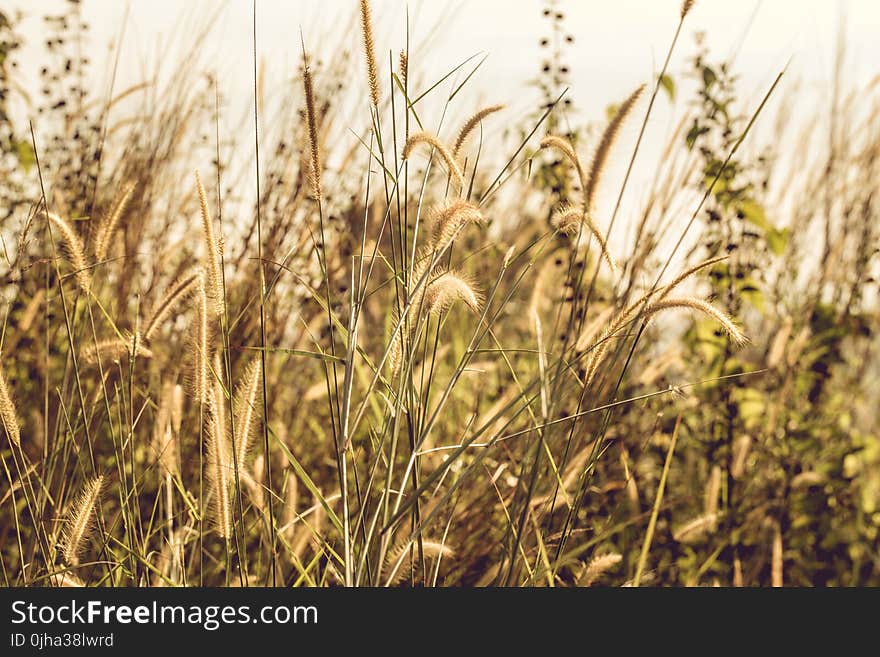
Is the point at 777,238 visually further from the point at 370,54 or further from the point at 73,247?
the point at 73,247

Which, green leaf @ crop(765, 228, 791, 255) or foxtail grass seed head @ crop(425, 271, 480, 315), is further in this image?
green leaf @ crop(765, 228, 791, 255)

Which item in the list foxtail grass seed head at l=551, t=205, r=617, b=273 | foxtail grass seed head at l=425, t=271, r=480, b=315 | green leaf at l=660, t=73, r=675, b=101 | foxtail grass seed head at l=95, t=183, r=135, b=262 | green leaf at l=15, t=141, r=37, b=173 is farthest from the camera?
green leaf at l=15, t=141, r=37, b=173

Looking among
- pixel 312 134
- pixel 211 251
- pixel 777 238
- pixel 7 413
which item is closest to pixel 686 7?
pixel 312 134

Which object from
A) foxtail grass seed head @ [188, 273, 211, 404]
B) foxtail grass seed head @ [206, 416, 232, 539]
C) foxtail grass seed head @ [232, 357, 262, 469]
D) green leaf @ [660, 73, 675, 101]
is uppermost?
green leaf @ [660, 73, 675, 101]

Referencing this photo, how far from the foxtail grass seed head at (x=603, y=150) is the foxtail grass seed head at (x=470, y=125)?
13 cm

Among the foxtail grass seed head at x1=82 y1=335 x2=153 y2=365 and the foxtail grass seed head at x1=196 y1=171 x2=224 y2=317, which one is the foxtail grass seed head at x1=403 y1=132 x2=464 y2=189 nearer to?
the foxtail grass seed head at x1=196 y1=171 x2=224 y2=317

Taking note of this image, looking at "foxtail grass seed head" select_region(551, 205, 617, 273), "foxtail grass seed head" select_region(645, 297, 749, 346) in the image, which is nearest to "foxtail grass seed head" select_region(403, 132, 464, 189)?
"foxtail grass seed head" select_region(551, 205, 617, 273)

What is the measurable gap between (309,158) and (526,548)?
824mm

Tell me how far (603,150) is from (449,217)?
23 cm

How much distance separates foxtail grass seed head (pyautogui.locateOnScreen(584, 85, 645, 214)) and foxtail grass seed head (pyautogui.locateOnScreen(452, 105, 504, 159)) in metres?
0.13

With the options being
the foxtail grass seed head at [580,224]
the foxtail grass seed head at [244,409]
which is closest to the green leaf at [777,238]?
the foxtail grass seed head at [580,224]

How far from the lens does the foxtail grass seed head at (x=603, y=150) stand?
1.15m

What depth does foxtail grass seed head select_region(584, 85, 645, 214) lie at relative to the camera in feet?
3.78

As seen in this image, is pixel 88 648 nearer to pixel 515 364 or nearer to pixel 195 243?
pixel 195 243
